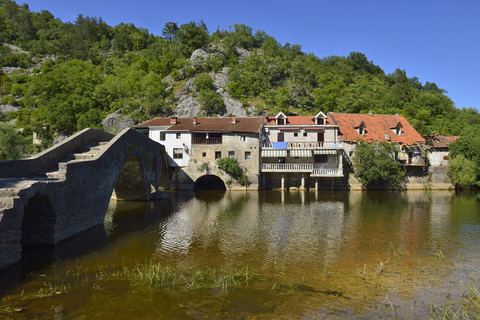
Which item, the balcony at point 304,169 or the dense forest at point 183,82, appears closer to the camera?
the balcony at point 304,169

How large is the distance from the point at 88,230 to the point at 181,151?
26351 millimetres

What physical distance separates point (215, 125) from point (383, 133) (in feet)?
88.4

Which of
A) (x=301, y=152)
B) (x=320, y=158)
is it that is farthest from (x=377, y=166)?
(x=301, y=152)

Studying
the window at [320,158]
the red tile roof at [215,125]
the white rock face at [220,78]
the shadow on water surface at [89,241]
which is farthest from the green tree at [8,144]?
the white rock face at [220,78]

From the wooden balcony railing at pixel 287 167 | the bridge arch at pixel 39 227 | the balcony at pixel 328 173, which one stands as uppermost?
the wooden balcony railing at pixel 287 167

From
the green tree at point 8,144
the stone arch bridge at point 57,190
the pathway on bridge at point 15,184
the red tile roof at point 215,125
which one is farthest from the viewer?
the red tile roof at point 215,125

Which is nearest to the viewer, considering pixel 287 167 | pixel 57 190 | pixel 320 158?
pixel 57 190

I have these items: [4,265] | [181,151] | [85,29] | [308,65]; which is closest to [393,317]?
[4,265]

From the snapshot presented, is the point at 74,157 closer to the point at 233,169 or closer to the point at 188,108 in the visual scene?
the point at 233,169

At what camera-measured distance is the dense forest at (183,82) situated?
62.8m

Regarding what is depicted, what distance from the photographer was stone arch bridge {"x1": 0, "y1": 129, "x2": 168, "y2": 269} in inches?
468

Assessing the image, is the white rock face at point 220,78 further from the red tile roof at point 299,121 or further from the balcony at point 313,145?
the balcony at point 313,145

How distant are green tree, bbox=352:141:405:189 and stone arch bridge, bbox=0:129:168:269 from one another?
32.5 m

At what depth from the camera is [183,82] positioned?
7588 cm
